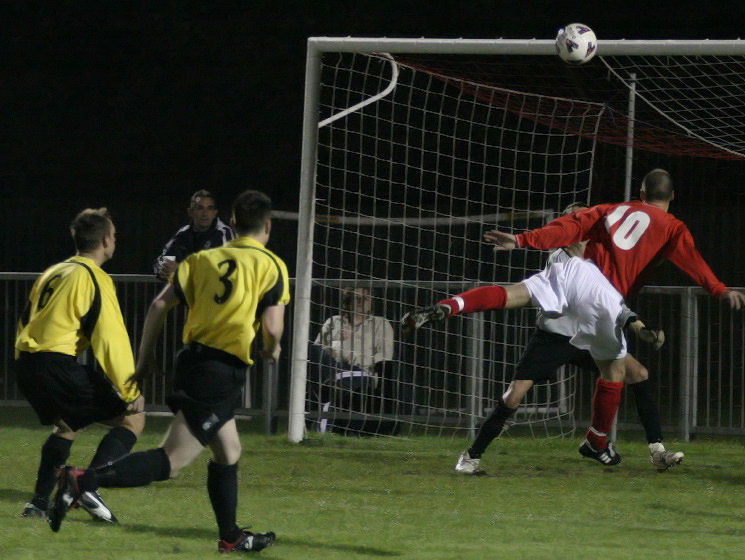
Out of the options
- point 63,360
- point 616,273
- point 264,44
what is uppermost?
point 264,44

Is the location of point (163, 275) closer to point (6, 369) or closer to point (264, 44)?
point (6, 369)

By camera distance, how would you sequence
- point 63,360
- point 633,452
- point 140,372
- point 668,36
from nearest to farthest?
point 140,372 < point 63,360 < point 633,452 < point 668,36

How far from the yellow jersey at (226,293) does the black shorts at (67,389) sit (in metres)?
1.12

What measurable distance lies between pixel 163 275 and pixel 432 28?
9.58 metres

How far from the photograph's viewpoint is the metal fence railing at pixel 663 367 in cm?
1081

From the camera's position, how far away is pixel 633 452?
33.3 ft

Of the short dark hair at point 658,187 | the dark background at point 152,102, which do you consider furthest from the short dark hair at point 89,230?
the dark background at point 152,102

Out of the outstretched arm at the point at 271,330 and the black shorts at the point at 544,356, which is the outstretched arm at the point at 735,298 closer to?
the black shorts at the point at 544,356

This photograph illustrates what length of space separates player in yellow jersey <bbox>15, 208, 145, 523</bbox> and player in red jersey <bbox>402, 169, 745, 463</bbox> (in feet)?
7.11

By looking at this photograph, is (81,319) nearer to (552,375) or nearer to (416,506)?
(416,506)

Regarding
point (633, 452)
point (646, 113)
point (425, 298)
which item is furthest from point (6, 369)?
point (646, 113)

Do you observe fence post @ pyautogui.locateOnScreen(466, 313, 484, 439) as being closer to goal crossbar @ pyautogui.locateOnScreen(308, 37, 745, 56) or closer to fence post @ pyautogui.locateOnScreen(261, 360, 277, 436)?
fence post @ pyautogui.locateOnScreen(261, 360, 277, 436)

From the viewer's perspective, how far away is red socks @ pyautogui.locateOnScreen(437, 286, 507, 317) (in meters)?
8.55

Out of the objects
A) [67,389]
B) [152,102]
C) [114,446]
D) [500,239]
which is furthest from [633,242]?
[152,102]
